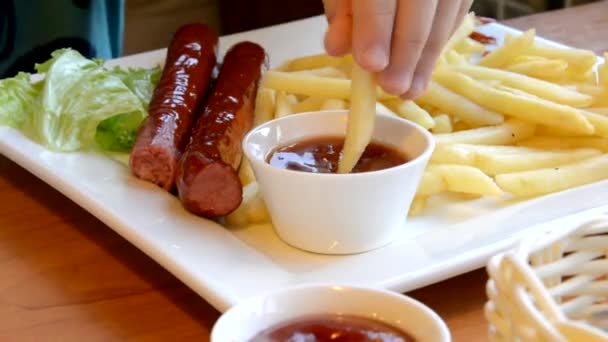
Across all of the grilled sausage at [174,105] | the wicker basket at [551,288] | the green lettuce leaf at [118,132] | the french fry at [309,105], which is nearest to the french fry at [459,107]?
the french fry at [309,105]

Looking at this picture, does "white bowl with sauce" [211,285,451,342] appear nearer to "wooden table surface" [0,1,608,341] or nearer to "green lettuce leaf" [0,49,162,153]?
"wooden table surface" [0,1,608,341]

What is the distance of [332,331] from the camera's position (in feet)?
2.79

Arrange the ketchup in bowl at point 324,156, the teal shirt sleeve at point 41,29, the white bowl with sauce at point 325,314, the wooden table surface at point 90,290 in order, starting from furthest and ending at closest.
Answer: the teal shirt sleeve at point 41,29
the ketchup in bowl at point 324,156
the wooden table surface at point 90,290
the white bowl with sauce at point 325,314

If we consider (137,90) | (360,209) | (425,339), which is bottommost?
(137,90)

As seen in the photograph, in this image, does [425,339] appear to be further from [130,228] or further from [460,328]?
[130,228]

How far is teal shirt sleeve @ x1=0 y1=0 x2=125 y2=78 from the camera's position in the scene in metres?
2.44

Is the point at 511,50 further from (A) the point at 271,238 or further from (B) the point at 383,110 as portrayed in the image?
(A) the point at 271,238

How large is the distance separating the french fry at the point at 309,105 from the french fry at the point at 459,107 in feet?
0.67

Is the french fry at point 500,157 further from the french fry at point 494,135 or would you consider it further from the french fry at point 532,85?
the french fry at point 532,85

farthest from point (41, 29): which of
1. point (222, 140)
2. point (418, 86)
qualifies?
point (418, 86)

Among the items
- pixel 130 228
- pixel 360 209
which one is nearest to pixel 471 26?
pixel 360 209

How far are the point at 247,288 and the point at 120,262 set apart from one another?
1.04ft

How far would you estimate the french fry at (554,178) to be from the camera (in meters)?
1.50

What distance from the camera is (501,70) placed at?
6.17 ft
